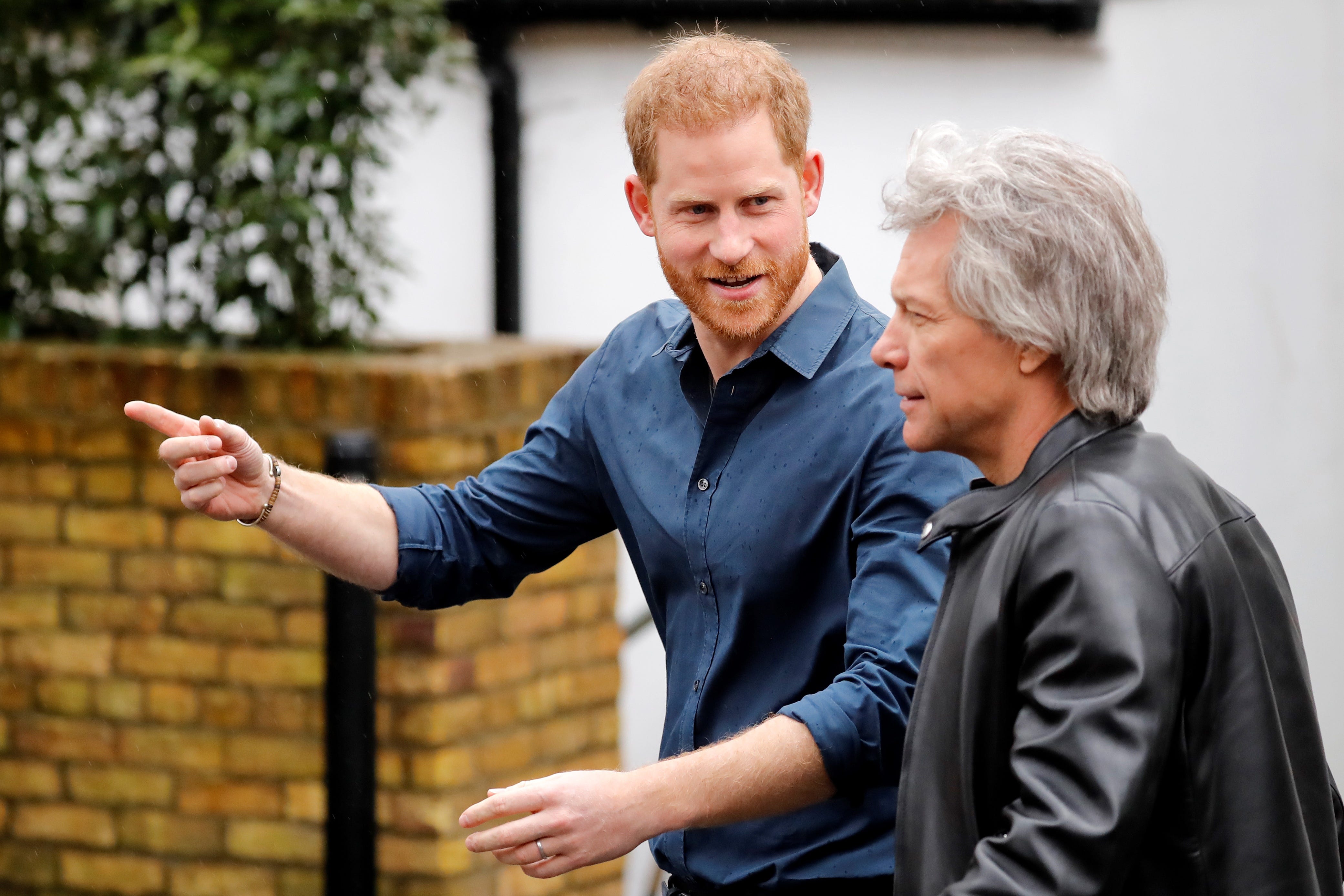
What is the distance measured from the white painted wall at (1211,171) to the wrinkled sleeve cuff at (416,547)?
7.27 ft

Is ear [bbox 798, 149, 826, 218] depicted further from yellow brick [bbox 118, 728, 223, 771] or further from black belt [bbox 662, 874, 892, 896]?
yellow brick [bbox 118, 728, 223, 771]

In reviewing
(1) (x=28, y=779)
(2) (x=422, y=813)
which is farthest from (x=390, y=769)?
(1) (x=28, y=779)

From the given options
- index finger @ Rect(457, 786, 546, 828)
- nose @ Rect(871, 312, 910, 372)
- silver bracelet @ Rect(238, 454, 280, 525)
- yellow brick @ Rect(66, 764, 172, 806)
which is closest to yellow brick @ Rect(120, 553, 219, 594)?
yellow brick @ Rect(66, 764, 172, 806)

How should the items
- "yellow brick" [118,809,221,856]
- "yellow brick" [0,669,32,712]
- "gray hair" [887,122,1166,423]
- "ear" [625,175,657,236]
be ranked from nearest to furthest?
"gray hair" [887,122,1166,423], "ear" [625,175,657,236], "yellow brick" [118,809,221,856], "yellow brick" [0,669,32,712]

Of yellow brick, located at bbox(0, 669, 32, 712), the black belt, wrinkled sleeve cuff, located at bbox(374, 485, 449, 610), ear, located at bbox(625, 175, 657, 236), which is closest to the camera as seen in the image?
the black belt

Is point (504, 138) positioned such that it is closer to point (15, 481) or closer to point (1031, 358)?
point (15, 481)

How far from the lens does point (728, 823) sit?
2.10 m

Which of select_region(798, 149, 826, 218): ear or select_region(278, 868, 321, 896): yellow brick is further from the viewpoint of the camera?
select_region(278, 868, 321, 896): yellow brick

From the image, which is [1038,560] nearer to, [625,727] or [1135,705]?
[1135,705]

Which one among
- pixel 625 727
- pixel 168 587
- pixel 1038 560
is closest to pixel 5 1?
pixel 168 587

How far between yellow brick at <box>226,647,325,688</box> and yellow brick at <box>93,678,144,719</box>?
0.33 meters

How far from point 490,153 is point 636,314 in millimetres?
2482

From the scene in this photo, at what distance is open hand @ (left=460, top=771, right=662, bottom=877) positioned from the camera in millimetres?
1937

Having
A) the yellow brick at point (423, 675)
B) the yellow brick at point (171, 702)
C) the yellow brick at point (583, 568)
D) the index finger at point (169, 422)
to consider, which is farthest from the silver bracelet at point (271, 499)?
the yellow brick at point (171, 702)
